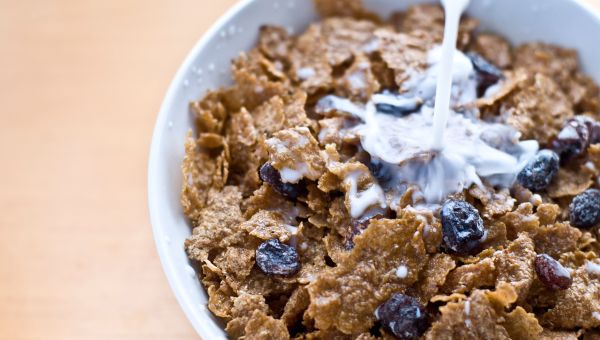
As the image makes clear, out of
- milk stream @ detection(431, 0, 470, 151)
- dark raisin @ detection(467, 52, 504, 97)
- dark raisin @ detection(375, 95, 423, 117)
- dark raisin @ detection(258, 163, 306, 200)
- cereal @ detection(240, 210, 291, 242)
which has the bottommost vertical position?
cereal @ detection(240, 210, 291, 242)

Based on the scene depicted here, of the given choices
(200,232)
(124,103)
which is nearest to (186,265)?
(200,232)

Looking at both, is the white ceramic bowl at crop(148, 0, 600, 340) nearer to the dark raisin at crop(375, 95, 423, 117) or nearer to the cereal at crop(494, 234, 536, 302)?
the dark raisin at crop(375, 95, 423, 117)

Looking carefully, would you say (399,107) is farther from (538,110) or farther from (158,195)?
(158,195)

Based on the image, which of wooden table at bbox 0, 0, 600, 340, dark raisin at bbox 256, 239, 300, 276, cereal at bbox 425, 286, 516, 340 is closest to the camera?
cereal at bbox 425, 286, 516, 340

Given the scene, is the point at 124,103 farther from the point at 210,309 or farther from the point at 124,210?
the point at 210,309

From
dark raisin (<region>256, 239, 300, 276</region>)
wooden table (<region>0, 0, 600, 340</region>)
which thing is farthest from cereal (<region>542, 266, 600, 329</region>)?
wooden table (<region>0, 0, 600, 340</region>)

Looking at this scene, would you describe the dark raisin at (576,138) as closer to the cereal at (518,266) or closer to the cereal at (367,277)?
the cereal at (518,266)

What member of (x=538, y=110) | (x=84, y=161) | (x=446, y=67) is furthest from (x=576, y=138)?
(x=84, y=161)
